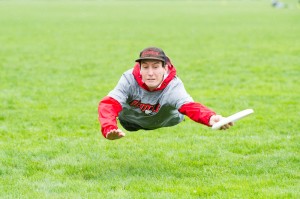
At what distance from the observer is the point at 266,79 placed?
17.1 metres

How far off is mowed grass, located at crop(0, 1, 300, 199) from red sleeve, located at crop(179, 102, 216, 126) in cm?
72

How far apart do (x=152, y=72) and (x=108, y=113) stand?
30.4 inches

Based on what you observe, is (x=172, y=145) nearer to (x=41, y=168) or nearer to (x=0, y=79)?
(x=41, y=168)

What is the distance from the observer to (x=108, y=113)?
763 centimetres

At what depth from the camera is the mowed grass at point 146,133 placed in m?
7.24

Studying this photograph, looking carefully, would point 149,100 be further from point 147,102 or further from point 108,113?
point 108,113

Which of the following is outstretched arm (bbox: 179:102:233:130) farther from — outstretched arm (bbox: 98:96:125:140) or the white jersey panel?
outstretched arm (bbox: 98:96:125:140)

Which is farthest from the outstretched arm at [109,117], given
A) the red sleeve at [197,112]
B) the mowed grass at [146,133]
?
the red sleeve at [197,112]

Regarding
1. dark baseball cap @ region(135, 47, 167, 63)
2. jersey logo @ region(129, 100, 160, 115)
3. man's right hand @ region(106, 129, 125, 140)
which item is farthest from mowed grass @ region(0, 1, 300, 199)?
dark baseball cap @ region(135, 47, 167, 63)

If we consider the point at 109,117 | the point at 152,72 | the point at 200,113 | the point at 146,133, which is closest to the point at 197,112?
the point at 200,113

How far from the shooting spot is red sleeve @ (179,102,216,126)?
7332mm

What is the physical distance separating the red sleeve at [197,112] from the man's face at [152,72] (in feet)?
1.60

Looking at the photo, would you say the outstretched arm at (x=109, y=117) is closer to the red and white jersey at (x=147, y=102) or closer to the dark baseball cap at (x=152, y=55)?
the red and white jersey at (x=147, y=102)

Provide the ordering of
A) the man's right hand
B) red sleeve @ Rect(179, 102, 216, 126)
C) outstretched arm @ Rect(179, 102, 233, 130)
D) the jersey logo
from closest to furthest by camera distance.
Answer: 1. the man's right hand
2. outstretched arm @ Rect(179, 102, 233, 130)
3. red sleeve @ Rect(179, 102, 216, 126)
4. the jersey logo
